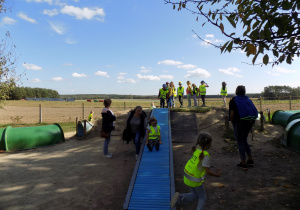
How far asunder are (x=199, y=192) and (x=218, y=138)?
6.19 meters

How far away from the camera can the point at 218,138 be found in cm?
880

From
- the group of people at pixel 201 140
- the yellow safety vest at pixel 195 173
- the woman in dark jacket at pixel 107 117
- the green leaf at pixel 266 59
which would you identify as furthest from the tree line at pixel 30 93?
the green leaf at pixel 266 59

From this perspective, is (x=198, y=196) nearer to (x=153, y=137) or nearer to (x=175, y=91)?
(x=153, y=137)

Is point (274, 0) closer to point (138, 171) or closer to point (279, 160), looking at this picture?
point (138, 171)

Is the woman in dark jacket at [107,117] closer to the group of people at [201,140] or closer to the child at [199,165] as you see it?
the group of people at [201,140]

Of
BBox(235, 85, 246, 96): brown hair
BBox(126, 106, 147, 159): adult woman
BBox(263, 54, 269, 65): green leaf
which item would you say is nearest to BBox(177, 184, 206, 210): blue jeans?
BBox(263, 54, 269, 65): green leaf

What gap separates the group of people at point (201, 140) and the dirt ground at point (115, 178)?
2.12ft

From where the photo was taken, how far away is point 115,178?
17.5 ft

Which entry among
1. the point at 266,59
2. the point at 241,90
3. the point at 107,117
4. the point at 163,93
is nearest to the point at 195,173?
the point at 266,59

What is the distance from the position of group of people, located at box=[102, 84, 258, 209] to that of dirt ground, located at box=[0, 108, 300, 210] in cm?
65

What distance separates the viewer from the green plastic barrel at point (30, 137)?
8.55m

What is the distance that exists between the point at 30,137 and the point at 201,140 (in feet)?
28.3

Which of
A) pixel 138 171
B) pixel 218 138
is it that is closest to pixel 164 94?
pixel 218 138

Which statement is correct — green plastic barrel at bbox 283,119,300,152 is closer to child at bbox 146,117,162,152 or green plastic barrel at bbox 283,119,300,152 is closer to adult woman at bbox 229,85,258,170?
adult woman at bbox 229,85,258,170
